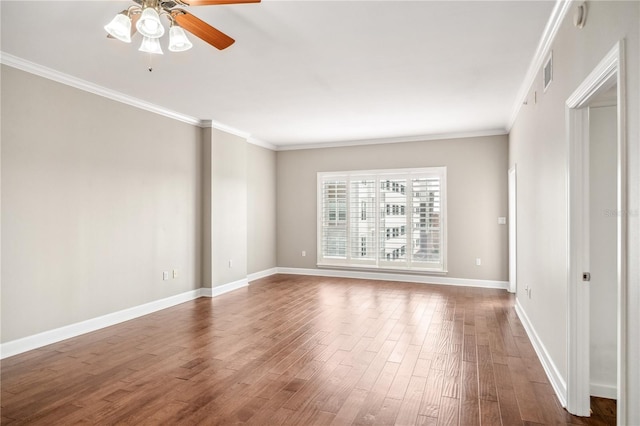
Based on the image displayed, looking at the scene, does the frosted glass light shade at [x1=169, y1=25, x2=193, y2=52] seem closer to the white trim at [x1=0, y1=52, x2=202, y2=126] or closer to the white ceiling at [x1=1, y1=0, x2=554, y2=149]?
the white ceiling at [x1=1, y1=0, x2=554, y2=149]

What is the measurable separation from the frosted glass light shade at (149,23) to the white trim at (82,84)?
221 cm

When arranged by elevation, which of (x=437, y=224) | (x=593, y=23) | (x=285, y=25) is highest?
(x=285, y=25)

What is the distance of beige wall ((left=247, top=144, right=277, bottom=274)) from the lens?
7.20 metres

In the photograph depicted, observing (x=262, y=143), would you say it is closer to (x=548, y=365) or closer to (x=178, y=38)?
(x=178, y=38)

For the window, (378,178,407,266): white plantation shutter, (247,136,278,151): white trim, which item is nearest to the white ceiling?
(247,136,278,151): white trim

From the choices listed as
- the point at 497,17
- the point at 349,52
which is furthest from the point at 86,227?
the point at 497,17

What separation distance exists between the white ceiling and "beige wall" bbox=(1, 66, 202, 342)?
1.34ft

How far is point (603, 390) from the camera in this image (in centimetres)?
258

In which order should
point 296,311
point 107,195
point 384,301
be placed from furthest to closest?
point 384,301, point 296,311, point 107,195

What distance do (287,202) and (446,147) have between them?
3437mm

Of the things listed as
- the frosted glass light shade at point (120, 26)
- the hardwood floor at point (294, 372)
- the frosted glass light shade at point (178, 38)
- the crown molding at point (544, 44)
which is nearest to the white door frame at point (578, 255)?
the hardwood floor at point (294, 372)

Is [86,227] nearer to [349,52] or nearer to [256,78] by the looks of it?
[256,78]

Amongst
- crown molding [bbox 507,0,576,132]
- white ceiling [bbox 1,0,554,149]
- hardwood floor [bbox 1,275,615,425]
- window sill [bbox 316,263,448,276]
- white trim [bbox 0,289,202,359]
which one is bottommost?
hardwood floor [bbox 1,275,615,425]

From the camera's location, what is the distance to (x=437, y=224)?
22.3 ft
